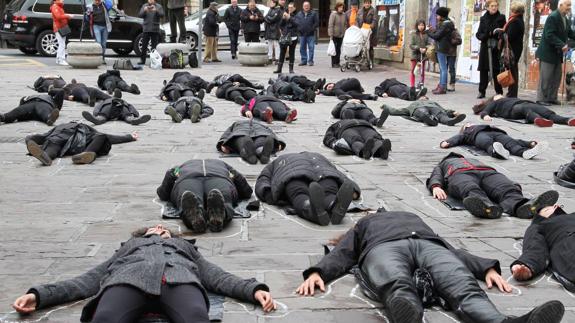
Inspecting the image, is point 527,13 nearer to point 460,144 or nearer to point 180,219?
point 460,144

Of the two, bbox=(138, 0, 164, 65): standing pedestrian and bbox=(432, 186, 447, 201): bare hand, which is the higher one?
bbox=(138, 0, 164, 65): standing pedestrian

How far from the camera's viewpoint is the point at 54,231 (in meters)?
5.91

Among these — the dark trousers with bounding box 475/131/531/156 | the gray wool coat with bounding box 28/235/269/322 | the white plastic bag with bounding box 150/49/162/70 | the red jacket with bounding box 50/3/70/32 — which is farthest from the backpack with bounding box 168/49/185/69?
the gray wool coat with bounding box 28/235/269/322

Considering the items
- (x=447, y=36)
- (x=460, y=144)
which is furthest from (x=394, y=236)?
(x=447, y=36)

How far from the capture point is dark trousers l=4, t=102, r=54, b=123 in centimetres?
1116

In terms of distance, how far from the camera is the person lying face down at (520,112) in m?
11.4

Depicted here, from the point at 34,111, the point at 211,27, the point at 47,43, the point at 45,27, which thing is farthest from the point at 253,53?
the point at 34,111

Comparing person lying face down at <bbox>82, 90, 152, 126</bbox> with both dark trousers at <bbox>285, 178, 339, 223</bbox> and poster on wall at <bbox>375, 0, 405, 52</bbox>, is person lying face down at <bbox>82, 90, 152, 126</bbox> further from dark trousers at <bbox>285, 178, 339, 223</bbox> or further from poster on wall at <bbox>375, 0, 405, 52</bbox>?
poster on wall at <bbox>375, 0, 405, 52</bbox>

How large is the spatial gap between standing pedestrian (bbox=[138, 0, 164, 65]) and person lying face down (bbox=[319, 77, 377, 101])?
7097 mm

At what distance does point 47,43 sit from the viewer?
22172 mm

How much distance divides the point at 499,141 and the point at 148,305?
6.45 m

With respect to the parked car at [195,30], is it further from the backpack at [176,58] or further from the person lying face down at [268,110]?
the person lying face down at [268,110]

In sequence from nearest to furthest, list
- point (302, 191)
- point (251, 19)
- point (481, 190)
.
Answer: point (302, 191) → point (481, 190) → point (251, 19)

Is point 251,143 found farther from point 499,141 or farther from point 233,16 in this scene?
point 233,16
